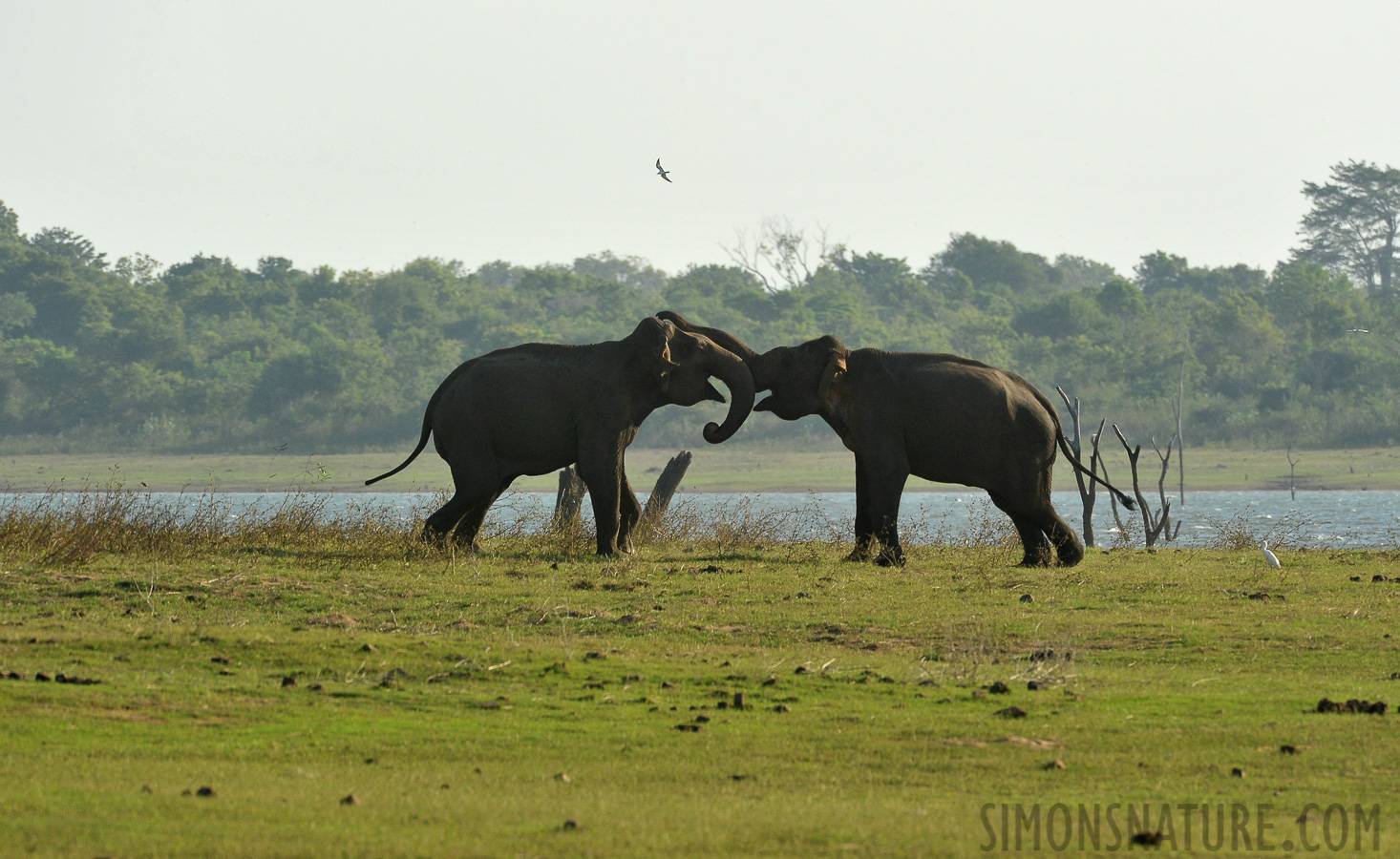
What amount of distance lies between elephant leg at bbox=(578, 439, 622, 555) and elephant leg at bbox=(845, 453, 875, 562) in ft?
7.42

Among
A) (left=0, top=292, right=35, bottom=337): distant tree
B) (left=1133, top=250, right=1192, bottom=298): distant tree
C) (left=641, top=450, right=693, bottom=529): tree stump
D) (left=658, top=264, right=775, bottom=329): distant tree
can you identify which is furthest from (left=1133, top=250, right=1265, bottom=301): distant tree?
(left=641, top=450, right=693, bottom=529): tree stump

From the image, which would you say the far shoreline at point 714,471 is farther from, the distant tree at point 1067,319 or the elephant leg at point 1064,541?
the elephant leg at point 1064,541

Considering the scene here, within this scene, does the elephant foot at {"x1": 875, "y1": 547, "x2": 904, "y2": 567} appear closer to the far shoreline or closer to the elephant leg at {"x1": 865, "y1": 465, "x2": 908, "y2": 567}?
the elephant leg at {"x1": 865, "y1": 465, "x2": 908, "y2": 567}

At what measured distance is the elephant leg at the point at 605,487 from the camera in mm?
14805

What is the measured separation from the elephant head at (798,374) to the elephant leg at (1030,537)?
186 centimetres

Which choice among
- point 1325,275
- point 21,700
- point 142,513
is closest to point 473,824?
point 21,700

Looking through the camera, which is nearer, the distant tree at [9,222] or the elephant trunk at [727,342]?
the elephant trunk at [727,342]

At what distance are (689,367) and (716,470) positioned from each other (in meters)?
43.6

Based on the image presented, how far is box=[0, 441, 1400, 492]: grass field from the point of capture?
54500 mm

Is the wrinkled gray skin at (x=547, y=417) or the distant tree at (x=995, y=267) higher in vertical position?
the distant tree at (x=995, y=267)

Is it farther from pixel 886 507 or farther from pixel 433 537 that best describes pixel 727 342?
pixel 433 537

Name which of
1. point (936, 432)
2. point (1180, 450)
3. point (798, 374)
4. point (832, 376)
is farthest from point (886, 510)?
point (1180, 450)

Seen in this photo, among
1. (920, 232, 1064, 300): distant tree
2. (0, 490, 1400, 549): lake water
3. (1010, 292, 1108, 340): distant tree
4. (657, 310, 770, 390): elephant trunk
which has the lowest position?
(0, 490, 1400, 549): lake water

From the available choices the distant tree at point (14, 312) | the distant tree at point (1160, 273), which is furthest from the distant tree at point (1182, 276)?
the distant tree at point (14, 312)
